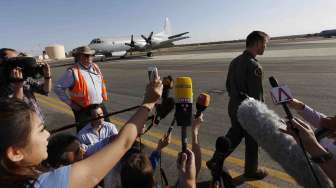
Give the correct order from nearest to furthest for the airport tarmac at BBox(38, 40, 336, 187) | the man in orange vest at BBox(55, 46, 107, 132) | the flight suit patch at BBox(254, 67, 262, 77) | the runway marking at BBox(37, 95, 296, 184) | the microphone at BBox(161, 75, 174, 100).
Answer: the microphone at BBox(161, 75, 174, 100) < the flight suit patch at BBox(254, 67, 262, 77) < the runway marking at BBox(37, 95, 296, 184) < the man in orange vest at BBox(55, 46, 107, 132) < the airport tarmac at BBox(38, 40, 336, 187)

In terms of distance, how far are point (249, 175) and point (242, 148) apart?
129 cm

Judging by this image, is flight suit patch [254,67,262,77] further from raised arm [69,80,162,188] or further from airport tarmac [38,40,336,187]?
raised arm [69,80,162,188]

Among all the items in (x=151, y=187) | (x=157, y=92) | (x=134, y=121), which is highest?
(x=157, y=92)

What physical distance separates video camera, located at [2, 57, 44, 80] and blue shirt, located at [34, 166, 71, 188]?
2.71 meters

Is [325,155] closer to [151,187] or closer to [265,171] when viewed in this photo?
[151,187]

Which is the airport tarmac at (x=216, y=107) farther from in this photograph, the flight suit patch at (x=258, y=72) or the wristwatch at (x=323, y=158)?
the wristwatch at (x=323, y=158)

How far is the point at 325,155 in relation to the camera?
240cm

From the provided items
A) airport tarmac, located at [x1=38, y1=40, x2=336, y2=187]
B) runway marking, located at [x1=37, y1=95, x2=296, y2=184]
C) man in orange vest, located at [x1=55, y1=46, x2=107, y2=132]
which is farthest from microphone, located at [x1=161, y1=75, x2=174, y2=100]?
runway marking, located at [x1=37, y1=95, x2=296, y2=184]

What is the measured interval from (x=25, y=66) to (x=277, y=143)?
294cm

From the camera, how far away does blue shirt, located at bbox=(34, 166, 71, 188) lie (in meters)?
1.63

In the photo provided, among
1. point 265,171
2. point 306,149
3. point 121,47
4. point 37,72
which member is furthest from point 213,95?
point 121,47

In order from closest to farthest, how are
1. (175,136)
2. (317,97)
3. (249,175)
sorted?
(249,175), (175,136), (317,97)

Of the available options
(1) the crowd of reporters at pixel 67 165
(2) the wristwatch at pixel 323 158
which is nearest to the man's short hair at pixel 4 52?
(1) the crowd of reporters at pixel 67 165

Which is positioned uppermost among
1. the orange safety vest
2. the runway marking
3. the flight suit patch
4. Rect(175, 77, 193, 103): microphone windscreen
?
Rect(175, 77, 193, 103): microphone windscreen
